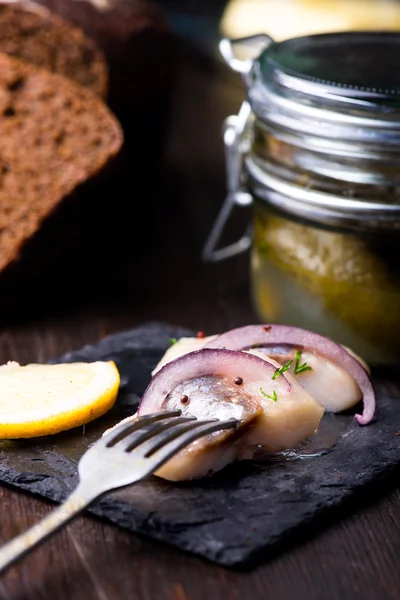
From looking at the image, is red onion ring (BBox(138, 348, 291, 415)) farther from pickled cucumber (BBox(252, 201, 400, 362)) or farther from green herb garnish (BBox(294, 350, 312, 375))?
pickled cucumber (BBox(252, 201, 400, 362))

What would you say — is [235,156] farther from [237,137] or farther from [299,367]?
[299,367]

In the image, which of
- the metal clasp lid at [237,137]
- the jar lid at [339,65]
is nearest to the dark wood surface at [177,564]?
the metal clasp lid at [237,137]

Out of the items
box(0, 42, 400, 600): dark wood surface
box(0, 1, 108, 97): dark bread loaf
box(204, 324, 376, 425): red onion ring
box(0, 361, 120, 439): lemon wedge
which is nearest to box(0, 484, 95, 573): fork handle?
box(0, 42, 400, 600): dark wood surface

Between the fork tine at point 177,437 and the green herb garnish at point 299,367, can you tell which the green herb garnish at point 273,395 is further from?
the green herb garnish at point 299,367

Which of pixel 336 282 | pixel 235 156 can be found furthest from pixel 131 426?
pixel 235 156

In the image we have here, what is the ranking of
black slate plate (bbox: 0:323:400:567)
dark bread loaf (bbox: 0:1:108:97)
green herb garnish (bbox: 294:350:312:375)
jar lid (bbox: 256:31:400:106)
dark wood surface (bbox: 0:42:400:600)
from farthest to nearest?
dark bread loaf (bbox: 0:1:108:97), jar lid (bbox: 256:31:400:106), green herb garnish (bbox: 294:350:312:375), black slate plate (bbox: 0:323:400:567), dark wood surface (bbox: 0:42:400:600)

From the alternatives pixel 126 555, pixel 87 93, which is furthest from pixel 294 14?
pixel 126 555
